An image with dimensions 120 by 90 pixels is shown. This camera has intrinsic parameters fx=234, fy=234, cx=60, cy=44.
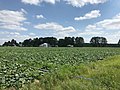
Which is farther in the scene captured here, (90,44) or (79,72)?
(90,44)

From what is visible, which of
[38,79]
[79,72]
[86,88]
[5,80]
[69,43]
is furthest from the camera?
[69,43]

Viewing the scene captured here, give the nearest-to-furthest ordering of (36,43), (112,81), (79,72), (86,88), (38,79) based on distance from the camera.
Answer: (86,88) < (112,81) < (38,79) < (79,72) < (36,43)

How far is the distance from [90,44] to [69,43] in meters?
8.62

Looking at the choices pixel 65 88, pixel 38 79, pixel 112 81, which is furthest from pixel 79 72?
pixel 65 88

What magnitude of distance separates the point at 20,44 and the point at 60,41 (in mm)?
18905

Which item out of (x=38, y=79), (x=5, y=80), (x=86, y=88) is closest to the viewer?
(x=86, y=88)

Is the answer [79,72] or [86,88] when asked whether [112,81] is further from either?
[79,72]

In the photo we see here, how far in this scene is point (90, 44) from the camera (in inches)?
3733

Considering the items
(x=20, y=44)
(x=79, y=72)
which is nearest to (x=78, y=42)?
(x=20, y=44)

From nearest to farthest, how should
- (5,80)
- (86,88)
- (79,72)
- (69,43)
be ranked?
(86,88)
(5,80)
(79,72)
(69,43)

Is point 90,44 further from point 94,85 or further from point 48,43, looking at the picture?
point 94,85

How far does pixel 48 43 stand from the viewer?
97.0 m

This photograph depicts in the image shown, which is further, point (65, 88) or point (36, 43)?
point (36, 43)

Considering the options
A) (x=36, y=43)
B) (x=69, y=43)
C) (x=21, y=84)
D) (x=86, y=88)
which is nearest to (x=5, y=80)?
(x=21, y=84)
